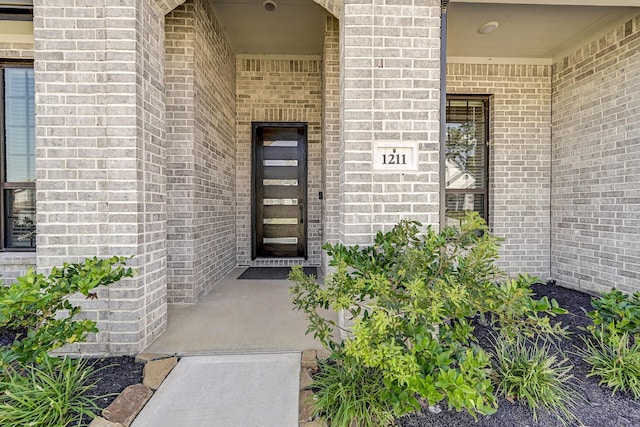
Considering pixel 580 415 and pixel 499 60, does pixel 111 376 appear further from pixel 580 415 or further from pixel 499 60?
pixel 499 60

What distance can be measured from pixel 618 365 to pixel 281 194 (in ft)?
16.2

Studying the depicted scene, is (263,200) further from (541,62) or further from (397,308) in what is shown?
(541,62)

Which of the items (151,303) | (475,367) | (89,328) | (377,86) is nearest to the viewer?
(475,367)

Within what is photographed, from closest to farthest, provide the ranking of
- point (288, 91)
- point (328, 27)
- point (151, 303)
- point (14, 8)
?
point (151, 303), point (14, 8), point (328, 27), point (288, 91)

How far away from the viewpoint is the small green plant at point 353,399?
159 cm

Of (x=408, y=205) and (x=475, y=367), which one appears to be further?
(x=408, y=205)

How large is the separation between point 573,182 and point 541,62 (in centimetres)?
206

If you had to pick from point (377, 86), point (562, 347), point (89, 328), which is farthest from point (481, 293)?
point (89, 328)

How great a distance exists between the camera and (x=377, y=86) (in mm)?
2438

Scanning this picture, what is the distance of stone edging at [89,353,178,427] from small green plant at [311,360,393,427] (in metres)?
1.06

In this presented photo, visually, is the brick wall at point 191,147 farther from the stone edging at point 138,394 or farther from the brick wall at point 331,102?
the brick wall at point 331,102

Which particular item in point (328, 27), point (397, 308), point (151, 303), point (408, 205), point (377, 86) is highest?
point (328, 27)

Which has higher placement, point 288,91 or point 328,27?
point 328,27

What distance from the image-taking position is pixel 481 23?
4.12m
